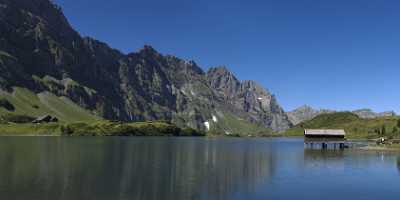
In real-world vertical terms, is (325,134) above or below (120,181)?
above

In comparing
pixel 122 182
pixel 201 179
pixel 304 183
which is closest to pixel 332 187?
pixel 304 183

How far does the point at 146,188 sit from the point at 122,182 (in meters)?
6.61

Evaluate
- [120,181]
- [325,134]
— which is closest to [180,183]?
[120,181]

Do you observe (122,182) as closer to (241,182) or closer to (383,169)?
(241,182)

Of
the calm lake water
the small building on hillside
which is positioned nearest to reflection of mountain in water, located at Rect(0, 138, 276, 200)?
the calm lake water

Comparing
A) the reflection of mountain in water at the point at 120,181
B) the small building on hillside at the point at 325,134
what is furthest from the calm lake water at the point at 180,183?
the small building on hillside at the point at 325,134

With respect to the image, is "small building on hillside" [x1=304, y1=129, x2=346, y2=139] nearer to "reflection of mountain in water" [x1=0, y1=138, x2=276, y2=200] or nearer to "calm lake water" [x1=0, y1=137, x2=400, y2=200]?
"calm lake water" [x1=0, y1=137, x2=400, y2=200]

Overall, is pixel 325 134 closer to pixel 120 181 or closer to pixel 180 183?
pixel 180 183

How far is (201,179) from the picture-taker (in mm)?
67500

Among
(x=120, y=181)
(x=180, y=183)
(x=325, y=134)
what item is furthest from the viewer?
(x=325, y=134)

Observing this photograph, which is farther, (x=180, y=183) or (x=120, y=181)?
(x=120, y=181)

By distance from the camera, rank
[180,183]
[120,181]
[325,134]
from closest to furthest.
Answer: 1. [180,183]
2. [120,181]
3. [325,134]

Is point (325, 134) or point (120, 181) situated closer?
point (120, 181)

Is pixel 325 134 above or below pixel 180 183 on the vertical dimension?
above
